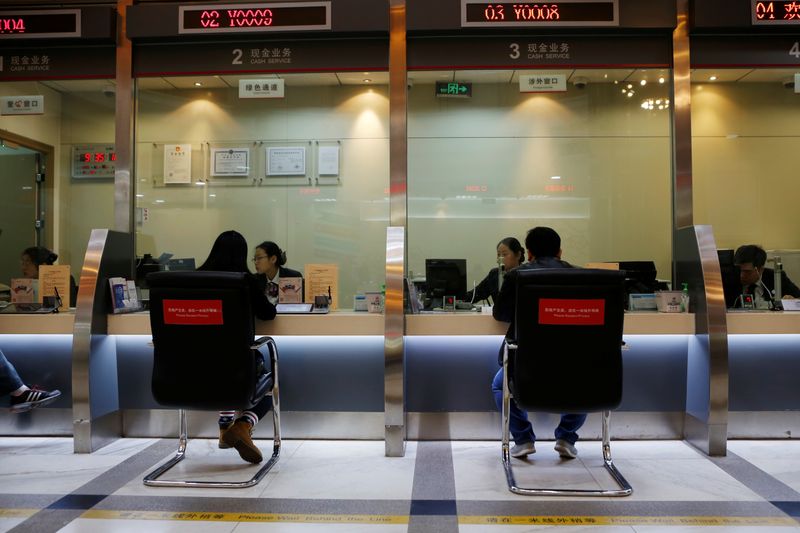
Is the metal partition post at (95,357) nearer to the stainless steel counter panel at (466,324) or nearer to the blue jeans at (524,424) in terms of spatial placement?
the stainless steel counter panel at (466,324)

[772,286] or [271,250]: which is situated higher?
[271,250]

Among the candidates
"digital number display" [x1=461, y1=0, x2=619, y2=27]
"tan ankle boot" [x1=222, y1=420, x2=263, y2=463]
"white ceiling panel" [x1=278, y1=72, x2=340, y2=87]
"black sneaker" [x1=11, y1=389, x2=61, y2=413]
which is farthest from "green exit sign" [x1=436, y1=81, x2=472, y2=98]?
"black sneaker" [x1=11, y1=389, x2=61, y2=413]

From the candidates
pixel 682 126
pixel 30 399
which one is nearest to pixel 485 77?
pixel 682 126

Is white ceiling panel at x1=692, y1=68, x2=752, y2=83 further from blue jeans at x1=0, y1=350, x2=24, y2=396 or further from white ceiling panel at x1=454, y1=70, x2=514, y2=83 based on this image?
blue jeans at x1=0, y1=350, x2=24, y2=396

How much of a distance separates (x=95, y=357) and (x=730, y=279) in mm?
4287

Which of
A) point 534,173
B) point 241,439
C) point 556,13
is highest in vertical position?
point 556,13

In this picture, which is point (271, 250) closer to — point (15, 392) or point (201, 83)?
point (15, 392)

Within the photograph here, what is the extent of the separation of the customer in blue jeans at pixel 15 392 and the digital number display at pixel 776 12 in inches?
212

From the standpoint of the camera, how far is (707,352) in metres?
3.08

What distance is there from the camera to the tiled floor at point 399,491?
222 centimetres

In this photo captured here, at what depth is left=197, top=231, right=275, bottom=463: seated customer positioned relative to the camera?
2.83 m

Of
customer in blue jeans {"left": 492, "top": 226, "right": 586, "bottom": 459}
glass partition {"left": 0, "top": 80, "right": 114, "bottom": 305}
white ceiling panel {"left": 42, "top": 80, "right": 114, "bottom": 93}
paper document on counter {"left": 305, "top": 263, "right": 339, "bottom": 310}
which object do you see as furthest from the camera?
glass partition {"left": 0, "top": 80, "right": 114, "bottom": 305}

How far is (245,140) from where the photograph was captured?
5676mm

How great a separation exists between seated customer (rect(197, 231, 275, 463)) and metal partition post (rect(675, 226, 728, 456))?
2.58 metres
